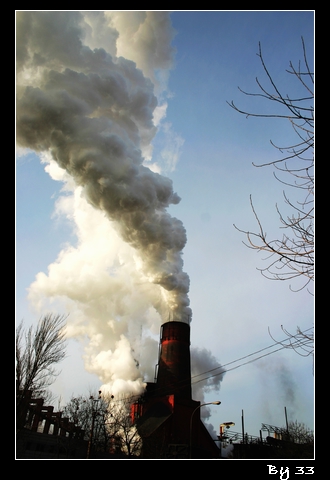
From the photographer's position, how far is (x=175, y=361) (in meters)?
29.0

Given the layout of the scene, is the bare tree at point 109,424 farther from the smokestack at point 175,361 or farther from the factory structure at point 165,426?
the smokestack at point 175,361

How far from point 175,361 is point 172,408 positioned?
366cm

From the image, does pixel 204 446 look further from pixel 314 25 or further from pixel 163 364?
pixel 314 25

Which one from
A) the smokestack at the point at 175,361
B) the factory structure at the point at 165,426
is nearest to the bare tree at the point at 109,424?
the factory structure at the point at 165,426

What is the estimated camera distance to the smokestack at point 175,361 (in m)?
28.5

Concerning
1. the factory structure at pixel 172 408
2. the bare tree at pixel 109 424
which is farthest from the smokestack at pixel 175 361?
the bare tree at pixel 109 424

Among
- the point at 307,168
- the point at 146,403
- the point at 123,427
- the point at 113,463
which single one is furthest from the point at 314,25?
the point at 146,403

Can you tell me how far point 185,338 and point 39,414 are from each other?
1301 centimetres

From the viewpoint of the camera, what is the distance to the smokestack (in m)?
28.5

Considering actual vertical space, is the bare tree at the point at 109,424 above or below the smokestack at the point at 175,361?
below

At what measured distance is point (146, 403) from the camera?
1180 inches

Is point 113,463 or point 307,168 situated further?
point 113,463

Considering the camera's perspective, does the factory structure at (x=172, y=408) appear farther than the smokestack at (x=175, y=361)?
No

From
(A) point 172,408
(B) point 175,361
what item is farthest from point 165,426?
(B) point 175,361
